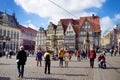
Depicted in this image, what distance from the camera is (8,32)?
252 feet

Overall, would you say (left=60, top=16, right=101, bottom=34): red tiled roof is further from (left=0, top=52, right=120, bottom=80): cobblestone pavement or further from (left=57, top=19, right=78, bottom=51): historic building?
(left=0, top=52, right=120, bottom=80): cobblestone pavement

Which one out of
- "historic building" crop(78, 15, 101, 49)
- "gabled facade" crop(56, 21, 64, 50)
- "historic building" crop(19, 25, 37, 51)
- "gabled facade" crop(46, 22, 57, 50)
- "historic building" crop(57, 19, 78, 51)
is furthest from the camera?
"historic building" crop(19, 25, 37, 51)

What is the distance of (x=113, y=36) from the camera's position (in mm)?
131125

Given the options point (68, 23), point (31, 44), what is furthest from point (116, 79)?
point (31, 44)

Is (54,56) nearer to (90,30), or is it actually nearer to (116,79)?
(116,79)

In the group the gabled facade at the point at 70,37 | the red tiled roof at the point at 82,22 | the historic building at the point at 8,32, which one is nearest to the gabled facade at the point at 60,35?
the red tiled roof at the point at 82,22

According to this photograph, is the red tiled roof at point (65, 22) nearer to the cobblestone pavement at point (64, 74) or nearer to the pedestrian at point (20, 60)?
the cobblestone pavement at point (64, 74)

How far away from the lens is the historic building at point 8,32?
239 ft

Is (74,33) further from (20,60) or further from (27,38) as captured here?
(20,60)

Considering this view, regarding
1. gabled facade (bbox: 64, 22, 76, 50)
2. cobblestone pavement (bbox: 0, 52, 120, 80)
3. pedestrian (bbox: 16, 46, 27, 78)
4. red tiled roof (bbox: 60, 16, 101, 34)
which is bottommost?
cobblestone pavement (bbox: 0, 52, 120, 80)

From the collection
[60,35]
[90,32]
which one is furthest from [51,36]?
[90,32]

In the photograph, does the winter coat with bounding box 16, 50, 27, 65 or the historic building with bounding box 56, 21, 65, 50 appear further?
the historic building with bounding box 56, 21, 65, 50

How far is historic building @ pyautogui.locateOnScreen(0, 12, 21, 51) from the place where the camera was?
239 feet

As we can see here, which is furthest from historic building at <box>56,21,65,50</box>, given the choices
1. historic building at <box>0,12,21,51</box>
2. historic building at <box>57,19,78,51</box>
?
historic building at <box>0,12,21,51</box>
